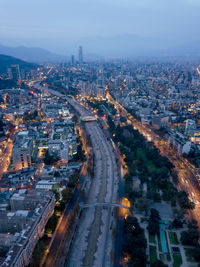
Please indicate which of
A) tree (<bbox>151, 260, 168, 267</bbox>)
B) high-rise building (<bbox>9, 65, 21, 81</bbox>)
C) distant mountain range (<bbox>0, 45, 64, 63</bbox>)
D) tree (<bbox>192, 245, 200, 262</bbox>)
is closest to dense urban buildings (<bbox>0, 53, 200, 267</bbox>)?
tree (<bbox>192, 245, 200, 262</bbox>)

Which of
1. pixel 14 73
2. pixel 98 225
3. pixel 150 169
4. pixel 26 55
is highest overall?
pixel 26 55

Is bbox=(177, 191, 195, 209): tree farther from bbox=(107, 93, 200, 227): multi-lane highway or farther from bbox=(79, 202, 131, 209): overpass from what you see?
bbox=(79, 202, 131, 209): overpass

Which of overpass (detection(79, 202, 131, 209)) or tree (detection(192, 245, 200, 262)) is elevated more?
tree (detection(192, 245, 200, 262))

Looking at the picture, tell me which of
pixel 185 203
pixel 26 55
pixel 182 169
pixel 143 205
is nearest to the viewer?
pixel 143 205

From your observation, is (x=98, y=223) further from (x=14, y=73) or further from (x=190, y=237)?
(x=14, y=73)

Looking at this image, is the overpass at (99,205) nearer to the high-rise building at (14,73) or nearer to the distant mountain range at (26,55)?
the high-rise building at (14,73)

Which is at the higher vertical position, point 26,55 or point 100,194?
point 26,55

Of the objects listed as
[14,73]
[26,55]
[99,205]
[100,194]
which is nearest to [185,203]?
[99,205]

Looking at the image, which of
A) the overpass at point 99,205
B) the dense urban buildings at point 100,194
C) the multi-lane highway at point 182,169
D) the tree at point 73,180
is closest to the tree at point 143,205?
the dense urban buildings at point 100,194

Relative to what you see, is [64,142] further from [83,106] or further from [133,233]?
[83,106]

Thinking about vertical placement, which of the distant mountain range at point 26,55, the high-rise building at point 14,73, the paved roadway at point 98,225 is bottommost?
the paved roadway at point 98,225

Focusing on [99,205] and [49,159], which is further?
[49,159]
